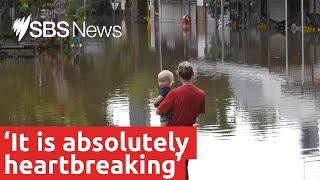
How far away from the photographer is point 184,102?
30.7 ft

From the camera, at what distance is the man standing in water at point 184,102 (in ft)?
30.7

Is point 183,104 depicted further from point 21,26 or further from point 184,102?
point 21,26

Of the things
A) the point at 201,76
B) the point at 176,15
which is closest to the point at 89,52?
the point at 201,76

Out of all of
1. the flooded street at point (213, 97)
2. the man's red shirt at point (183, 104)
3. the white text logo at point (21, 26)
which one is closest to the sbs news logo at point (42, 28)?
the white text logo at point (21, 26)

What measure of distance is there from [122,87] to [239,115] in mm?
6610

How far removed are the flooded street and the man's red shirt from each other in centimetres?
183

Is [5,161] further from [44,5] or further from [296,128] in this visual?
[44,5]

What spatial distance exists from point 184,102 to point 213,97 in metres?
11.6

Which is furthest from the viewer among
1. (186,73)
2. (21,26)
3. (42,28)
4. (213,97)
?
(21,26)

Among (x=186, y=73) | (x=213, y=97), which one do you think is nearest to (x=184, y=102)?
(x=186, y=73)

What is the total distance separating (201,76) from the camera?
26219 mm

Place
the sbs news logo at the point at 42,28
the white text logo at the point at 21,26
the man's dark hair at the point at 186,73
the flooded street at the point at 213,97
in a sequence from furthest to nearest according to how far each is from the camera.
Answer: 1. the white text logo at the point at 21,26
2. the sbs news logo at the point at 42,28
3. the flooded street at the point at 213,97
4. the man's dark hair at the point at 186,73

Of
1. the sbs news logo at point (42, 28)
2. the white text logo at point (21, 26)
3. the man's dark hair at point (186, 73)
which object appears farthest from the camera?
the white text logo at point (21, 26)

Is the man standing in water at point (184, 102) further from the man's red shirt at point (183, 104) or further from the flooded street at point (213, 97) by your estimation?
the flooded street at point (213, 97)
